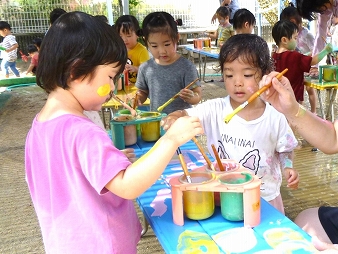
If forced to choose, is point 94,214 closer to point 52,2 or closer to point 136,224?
point 136,224

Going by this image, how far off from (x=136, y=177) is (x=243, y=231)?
1.18 feet

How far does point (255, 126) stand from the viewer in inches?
60.3

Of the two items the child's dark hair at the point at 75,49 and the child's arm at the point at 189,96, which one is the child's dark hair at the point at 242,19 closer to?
the child's arm at the point at 189,96

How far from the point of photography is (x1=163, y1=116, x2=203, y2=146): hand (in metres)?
0.93

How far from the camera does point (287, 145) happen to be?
1.51 meters

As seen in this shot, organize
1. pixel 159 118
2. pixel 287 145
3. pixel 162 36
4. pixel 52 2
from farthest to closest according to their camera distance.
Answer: pixel 52 2, pixel 162 36, pixel 159 118, pixel 287 145

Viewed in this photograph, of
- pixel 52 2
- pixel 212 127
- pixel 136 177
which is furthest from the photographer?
pixel 52 2

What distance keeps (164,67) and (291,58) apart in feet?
5.52

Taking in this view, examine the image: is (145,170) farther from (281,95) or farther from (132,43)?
(132,43)

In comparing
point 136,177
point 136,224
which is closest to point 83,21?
point 136,177

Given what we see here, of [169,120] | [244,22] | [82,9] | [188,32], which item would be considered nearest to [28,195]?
[169,120]

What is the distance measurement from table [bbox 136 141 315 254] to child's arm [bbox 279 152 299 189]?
302 millimetres

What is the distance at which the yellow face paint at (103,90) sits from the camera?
990 mm

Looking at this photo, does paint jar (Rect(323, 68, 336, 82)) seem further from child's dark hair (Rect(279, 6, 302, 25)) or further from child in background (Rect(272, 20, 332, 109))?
child's dark hair (Rect(279, 6, 302, 25))
